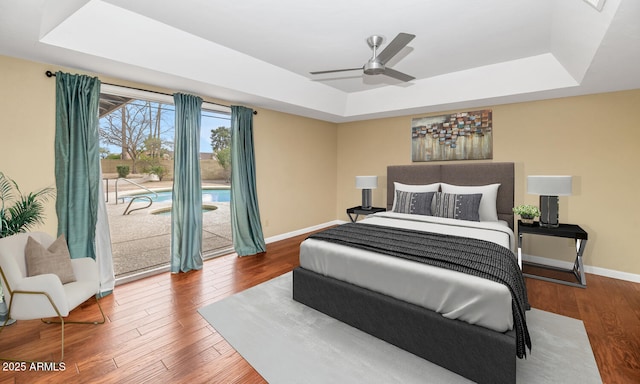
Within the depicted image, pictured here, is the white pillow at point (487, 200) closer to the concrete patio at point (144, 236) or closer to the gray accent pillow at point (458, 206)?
the gray accent pillow at point (458, 206)

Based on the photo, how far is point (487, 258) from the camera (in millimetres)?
2303

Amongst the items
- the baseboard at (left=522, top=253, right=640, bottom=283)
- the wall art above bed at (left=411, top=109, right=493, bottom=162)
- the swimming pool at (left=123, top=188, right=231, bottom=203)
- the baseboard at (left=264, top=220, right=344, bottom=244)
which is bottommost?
the baseboard at (left=522, top=253, right=640, bottom=283)

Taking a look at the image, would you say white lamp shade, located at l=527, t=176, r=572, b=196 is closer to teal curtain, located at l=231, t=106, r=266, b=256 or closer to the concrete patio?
teal curtain, located at l=231, t=106, r=266, b=256

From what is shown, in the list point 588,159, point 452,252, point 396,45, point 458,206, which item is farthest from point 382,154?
point 452,252

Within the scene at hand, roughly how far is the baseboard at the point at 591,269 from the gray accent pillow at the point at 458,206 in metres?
1.17

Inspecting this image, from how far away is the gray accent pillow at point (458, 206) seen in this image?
12.8 ft

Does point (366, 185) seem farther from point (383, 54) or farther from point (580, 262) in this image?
point (580, 262)

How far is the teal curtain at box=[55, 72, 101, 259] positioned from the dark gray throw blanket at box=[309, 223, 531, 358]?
246 centimetres

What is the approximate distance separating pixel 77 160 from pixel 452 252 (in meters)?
3.88

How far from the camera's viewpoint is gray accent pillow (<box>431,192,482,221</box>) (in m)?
3.91

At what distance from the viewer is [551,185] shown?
3.45m

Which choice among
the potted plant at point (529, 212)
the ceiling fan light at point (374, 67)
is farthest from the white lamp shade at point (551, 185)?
→ the ceiling fan light at point (374, 67)

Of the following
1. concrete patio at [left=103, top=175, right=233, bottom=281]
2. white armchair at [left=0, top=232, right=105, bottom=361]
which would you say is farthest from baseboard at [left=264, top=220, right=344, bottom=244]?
white armchair at [left=0, top=232, right=105, bottom=361]

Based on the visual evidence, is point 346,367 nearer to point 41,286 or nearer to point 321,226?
point 41,286
